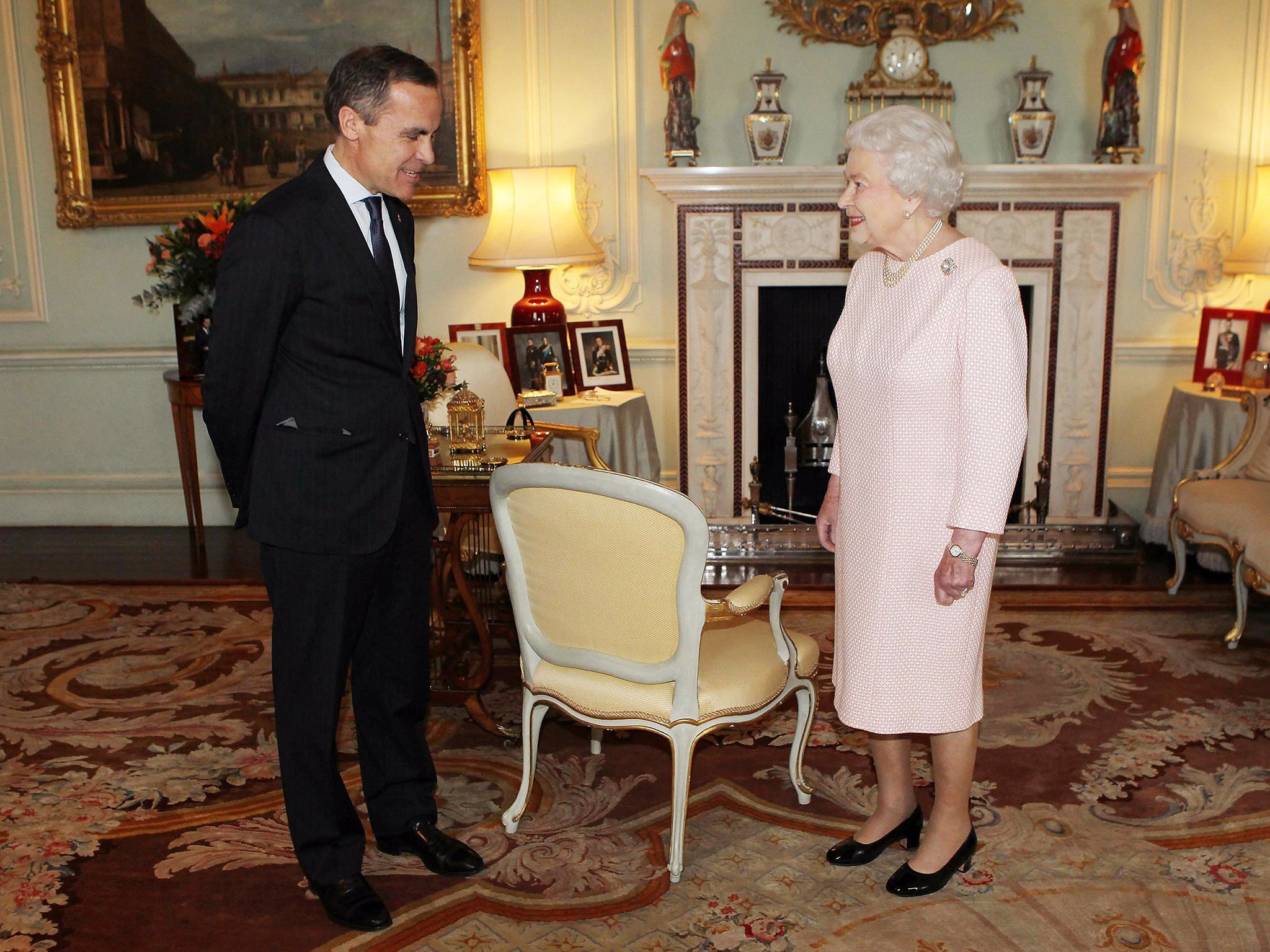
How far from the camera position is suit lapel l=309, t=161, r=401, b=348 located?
224 centimetres

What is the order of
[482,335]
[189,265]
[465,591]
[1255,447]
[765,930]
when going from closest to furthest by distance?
[765,930] → [465,591] → [1255,447] → [189,265] → [482,335]

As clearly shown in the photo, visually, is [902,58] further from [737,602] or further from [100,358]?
[100,358]

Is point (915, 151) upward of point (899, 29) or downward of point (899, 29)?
downward

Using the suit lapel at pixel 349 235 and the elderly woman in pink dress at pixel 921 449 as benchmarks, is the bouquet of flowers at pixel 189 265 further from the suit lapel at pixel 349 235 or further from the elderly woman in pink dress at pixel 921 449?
the elderly woman in pink dress at pixel 921 449

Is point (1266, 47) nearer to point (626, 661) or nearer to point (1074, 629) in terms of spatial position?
point (1074, 629)

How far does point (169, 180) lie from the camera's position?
5.69 m

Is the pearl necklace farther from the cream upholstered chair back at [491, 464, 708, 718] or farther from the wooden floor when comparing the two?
the wooden floor

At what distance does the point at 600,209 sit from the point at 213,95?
1.90m

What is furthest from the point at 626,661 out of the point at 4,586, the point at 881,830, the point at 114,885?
the point at 4,586

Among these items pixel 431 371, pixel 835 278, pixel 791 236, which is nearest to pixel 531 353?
pixel 791 236

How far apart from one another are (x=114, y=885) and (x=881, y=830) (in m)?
1.72

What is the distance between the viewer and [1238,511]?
13.4 ft

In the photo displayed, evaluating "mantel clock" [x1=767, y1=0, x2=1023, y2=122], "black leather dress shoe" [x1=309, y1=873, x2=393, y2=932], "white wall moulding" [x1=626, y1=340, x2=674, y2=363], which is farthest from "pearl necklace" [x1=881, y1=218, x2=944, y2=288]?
"white wall moulding" [x1=626, y1=340, x2=674, y2=363]

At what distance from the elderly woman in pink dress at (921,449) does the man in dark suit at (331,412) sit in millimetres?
899
